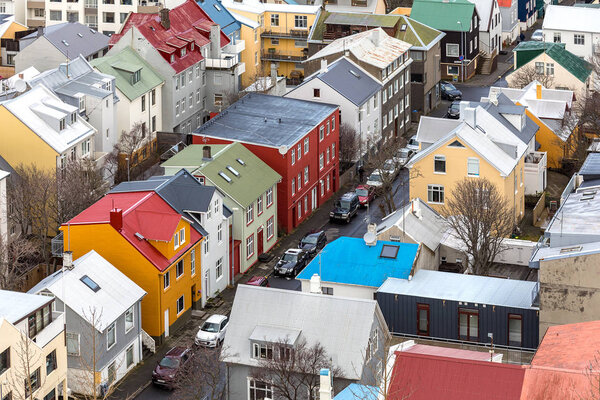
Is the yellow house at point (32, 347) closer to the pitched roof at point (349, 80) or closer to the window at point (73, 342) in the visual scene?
the window at point (73, 342)

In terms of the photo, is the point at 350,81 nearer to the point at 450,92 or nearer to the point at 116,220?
the point at 450,92

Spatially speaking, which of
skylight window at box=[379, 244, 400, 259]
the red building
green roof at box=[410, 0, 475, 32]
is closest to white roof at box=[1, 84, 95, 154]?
the red building

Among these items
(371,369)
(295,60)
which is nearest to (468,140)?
(371,369)

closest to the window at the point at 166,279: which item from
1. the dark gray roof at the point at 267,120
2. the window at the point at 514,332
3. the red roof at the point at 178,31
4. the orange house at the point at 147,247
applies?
the orange house at the point at 147,247

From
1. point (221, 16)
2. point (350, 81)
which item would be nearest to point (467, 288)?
point (350, 81)

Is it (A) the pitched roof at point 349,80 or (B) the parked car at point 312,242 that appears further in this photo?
(A) the pitched roof at point 349,80

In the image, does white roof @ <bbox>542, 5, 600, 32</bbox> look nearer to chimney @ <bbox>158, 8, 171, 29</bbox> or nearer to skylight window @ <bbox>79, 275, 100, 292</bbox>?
chimney @ <bbox>158, 8, 171, 29</bbox>
